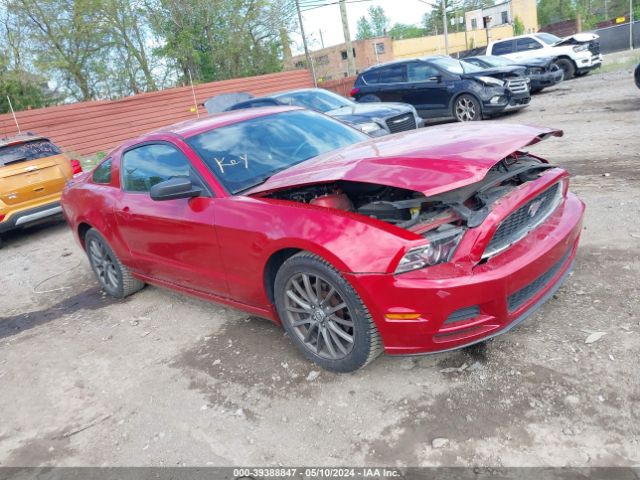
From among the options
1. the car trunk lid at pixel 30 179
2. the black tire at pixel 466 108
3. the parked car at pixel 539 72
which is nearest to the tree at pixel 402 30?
the parked car at pixel 539 72

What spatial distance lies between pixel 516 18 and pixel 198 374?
65444 mm

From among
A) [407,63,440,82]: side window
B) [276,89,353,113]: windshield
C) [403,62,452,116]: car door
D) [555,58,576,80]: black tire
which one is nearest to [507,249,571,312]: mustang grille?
[276,89,353,113]: windshield

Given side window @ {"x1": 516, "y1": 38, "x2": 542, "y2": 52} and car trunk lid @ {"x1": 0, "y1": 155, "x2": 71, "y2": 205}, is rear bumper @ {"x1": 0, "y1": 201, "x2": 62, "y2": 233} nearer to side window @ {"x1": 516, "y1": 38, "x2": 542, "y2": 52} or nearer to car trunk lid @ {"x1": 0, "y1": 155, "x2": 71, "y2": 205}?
car trunk lid @ {"x1": 0, "y1": 155, "x2": 71, "y2": 205}

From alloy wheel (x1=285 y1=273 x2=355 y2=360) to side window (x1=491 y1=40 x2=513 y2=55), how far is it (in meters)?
17.8

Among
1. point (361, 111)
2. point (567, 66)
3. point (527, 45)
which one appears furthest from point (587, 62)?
point (361, 111)

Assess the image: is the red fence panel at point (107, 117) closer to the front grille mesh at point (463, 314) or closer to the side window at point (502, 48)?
the side window at point (502, 48)

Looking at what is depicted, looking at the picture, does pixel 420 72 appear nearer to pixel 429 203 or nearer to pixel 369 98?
pixel 369 98

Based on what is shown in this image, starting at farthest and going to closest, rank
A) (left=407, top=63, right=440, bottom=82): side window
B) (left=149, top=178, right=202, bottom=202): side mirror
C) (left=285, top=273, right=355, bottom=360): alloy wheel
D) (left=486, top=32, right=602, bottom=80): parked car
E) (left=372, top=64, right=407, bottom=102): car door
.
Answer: (left=486, top=32, right=602, bottom=80): parked car, (left=372, top=64, right=407, bottom=102): car door, (left=407, top=63, right=440, bottom=82): side window, (left=149, top=178, right=202, bottom=202): side mirror, (left=285, top=273, right=355, bottom=360): alloy wheel

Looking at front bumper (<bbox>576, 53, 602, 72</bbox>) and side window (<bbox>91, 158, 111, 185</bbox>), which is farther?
front bumper (<bbox>576, 53, 602, 72</bbox>)

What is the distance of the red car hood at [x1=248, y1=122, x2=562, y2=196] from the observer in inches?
108

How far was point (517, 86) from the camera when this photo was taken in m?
11.9

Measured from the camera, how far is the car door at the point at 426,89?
475 inches

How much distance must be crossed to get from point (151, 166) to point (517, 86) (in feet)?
32.9

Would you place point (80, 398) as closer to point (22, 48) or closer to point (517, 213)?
point (517, 213)
